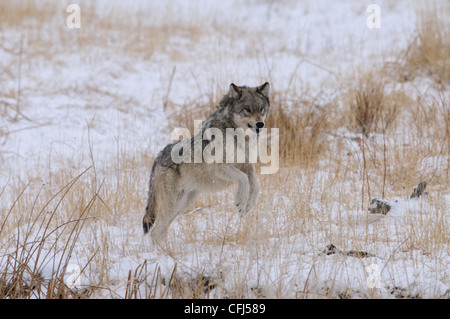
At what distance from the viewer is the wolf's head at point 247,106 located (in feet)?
18.0

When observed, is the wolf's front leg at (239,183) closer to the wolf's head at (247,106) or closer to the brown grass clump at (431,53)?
the wolf's head at (247,106)

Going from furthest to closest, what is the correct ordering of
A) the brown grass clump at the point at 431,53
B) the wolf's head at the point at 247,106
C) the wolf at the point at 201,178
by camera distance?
the brown grass clump at the point at 431,53 → the wolf's head at the point at 247,106 → the wolf at the point at 201,178

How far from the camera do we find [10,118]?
9766mm

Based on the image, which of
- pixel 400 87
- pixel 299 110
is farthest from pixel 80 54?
pixel 400 87

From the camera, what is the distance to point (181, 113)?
29.6 ft

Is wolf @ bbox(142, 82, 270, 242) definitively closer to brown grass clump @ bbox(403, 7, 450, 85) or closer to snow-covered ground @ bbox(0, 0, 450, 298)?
snow-covered ground @ bbox(0, 0, 450, 298)

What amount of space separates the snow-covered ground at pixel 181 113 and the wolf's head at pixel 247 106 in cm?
92

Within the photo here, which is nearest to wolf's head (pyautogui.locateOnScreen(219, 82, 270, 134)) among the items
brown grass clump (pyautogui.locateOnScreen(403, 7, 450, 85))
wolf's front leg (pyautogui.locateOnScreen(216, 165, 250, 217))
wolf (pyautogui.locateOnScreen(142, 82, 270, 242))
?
wolf (pyautogui.locateOnScreen(142, 82, 270, 242))

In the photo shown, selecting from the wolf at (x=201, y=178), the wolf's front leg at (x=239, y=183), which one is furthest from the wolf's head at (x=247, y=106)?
the wolf's front leg at (x=239, y=183)

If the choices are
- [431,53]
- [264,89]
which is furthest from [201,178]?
[431,53]

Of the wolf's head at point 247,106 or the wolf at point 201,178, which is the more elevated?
the wolf's head at point 247,106

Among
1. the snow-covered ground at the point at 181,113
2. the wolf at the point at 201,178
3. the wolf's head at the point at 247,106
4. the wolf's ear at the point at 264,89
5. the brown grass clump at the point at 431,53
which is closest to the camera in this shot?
the snow-covered ground at the point at 181,113

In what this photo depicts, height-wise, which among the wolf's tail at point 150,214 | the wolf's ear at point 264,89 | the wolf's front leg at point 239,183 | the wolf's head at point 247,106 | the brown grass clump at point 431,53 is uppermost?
the brown grass clump at point 431,53

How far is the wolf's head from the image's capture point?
18.0 feet
